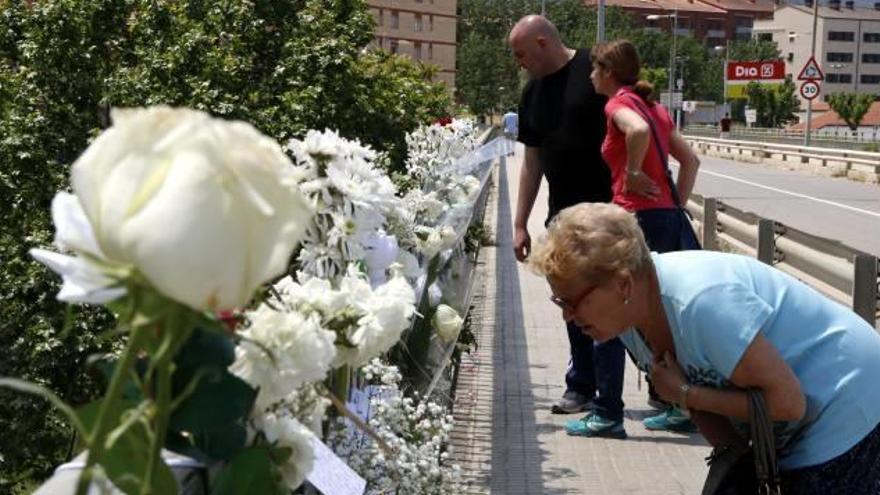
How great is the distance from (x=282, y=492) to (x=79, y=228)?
0.55 meters

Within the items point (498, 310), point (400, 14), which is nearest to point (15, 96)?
point (498, 310)

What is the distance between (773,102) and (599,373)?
13099cm

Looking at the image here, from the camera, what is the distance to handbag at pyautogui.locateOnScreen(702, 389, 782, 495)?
3.52 meters

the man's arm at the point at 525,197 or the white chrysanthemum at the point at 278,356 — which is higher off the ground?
the white chrysanthemum at the point at 278,356

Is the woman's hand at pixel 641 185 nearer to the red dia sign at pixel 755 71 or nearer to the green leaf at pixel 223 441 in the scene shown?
the green leaf at pixel 223 441

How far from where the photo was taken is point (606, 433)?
708cm

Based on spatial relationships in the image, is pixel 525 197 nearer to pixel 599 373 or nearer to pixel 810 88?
pixel 599 373

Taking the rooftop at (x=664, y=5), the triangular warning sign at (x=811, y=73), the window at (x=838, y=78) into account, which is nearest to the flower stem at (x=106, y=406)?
the triangular warning sign at (x=811, y=73)

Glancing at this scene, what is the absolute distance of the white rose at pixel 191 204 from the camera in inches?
45.9

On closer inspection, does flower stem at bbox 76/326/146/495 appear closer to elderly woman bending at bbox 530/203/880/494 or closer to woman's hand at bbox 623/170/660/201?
elderly woman bending at bbox 530/203/880/494

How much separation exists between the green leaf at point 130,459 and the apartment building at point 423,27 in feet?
266

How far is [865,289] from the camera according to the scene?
820 centimetres

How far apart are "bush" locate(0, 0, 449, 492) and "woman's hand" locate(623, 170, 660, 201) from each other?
482 cm

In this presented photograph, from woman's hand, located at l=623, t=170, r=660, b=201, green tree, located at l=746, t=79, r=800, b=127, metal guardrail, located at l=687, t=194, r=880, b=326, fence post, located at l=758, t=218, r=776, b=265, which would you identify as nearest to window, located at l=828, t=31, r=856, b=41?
green tree, located at l=746, t=79, r=800, b=127
